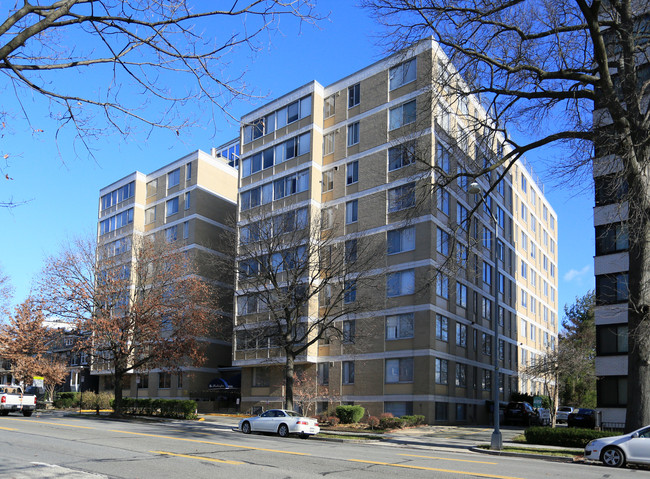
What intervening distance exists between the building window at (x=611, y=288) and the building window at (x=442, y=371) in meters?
11.1

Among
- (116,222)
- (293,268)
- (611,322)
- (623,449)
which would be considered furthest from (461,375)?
(116,222)

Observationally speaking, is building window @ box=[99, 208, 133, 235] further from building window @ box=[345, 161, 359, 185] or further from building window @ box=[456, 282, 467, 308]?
building window @ box=[456, 282, 467, 308]

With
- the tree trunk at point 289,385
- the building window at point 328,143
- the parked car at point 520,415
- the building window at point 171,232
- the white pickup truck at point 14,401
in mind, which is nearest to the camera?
the tree trunk at point 289,385

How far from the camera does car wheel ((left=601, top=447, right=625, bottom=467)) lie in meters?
17.3

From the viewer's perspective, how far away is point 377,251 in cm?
3775

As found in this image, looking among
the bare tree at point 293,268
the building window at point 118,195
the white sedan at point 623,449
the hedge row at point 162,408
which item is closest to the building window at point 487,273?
the bare tree at point 293,268

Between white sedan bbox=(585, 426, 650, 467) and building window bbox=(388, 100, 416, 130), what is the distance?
2765 cm

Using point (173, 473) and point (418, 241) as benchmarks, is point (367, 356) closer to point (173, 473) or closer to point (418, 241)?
point (418, 241)

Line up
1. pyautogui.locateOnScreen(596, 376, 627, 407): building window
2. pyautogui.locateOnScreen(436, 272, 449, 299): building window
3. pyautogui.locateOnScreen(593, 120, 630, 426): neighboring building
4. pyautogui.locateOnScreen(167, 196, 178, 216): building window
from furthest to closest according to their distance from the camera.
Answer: pyautogui.locateOnScreen(167, 196, 178, 216): building window
pyautogui.locateOnScreen(436, 272, 449, 299): building window
pyautogui.locateOnScreen(596, 376, 627, 407): building window
pyautogui.locateOnScreen(593, 120, 630, 426): neighboring building

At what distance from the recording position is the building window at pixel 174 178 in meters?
60.8

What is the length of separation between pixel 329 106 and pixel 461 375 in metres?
22.9

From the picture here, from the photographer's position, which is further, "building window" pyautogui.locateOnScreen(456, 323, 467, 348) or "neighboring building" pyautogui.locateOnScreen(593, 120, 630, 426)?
"building window" pyautogui.locateOnScreen(456, 323, 467, 348)

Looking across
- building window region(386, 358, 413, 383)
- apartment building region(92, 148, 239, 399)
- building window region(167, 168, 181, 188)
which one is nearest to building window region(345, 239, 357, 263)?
building window region(386, 358, 413, 383)

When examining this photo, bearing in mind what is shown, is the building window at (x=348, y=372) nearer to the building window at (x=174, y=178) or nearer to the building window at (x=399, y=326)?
the building window at (x=399, y=326)
